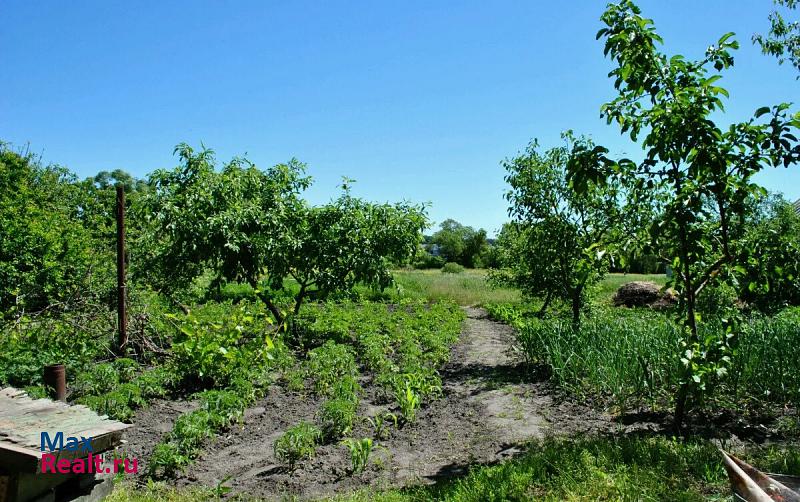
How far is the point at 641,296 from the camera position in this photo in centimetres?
1944

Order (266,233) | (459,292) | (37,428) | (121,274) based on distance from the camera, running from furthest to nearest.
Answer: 1. (459,292)
2. (266,233)
3. (121,274)
4. (37,428)

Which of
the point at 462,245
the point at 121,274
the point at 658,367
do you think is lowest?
the point at 658,367

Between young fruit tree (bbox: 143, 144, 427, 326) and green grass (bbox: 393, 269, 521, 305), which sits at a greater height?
young fruit tree (bbox: 143, 144, 427, 326)

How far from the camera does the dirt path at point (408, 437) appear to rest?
4.44 meters

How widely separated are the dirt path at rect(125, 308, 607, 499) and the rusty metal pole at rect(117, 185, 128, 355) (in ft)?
7.14

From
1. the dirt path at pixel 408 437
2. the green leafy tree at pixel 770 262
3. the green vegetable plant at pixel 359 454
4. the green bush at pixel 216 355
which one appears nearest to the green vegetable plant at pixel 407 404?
the dirt path at pixel 408 437

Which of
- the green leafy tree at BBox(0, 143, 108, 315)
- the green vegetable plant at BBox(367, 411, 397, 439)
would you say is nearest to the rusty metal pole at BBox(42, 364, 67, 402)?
the green vegetable plant at BBox(367, 411, 397, 439)

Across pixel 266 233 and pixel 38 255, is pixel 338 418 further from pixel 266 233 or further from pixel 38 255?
pixel 38 255

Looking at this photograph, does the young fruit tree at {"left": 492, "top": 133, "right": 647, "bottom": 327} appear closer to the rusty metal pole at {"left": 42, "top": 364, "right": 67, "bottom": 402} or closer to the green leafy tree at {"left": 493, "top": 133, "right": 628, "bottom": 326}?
the green leafy tree at {"left": 493, "top": 133, "right": 628, "bottom": 326}

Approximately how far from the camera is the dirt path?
4.44m

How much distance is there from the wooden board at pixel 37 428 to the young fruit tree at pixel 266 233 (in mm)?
5417

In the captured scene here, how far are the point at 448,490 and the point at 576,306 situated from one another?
5.83 meters

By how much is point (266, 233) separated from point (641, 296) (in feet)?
49.3

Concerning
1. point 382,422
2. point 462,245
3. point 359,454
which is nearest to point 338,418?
point 382,422
